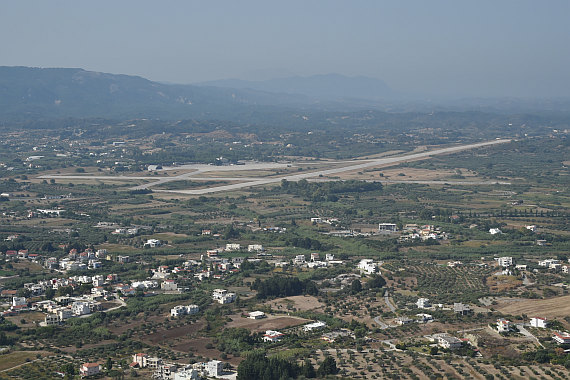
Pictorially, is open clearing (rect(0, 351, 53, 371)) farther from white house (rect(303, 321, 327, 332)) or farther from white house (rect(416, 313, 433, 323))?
white house (rect(416, 313, 433, 323))

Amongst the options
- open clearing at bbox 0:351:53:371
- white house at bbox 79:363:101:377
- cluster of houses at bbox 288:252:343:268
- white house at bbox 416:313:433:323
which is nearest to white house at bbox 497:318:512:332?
white house at bbox 416:313:433:323

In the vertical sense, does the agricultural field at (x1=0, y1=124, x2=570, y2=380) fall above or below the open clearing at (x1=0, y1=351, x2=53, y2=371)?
below

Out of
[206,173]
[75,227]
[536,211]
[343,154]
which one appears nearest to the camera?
[75,227]

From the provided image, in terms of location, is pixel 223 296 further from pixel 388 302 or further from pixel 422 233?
pixel 422 233

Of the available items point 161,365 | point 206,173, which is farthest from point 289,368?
point 206,173

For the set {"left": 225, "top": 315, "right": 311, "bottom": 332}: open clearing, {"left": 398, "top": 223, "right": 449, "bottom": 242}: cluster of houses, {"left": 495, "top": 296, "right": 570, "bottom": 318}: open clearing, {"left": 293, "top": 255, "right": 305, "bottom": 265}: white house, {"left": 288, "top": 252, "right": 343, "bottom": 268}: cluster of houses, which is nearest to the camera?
{"left": 225, "top": 315, "right": 311, "bottom": 332}: open clearing

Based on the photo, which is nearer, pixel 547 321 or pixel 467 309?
pixel 547 321

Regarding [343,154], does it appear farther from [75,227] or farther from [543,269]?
[543,269]

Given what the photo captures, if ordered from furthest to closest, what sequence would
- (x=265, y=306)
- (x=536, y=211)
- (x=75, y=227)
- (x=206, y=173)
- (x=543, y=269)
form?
(x=206, y=173) → (x=536, y=211) → (x=75, y=227) → (x=543, y=269) → (x=265, y=306)
